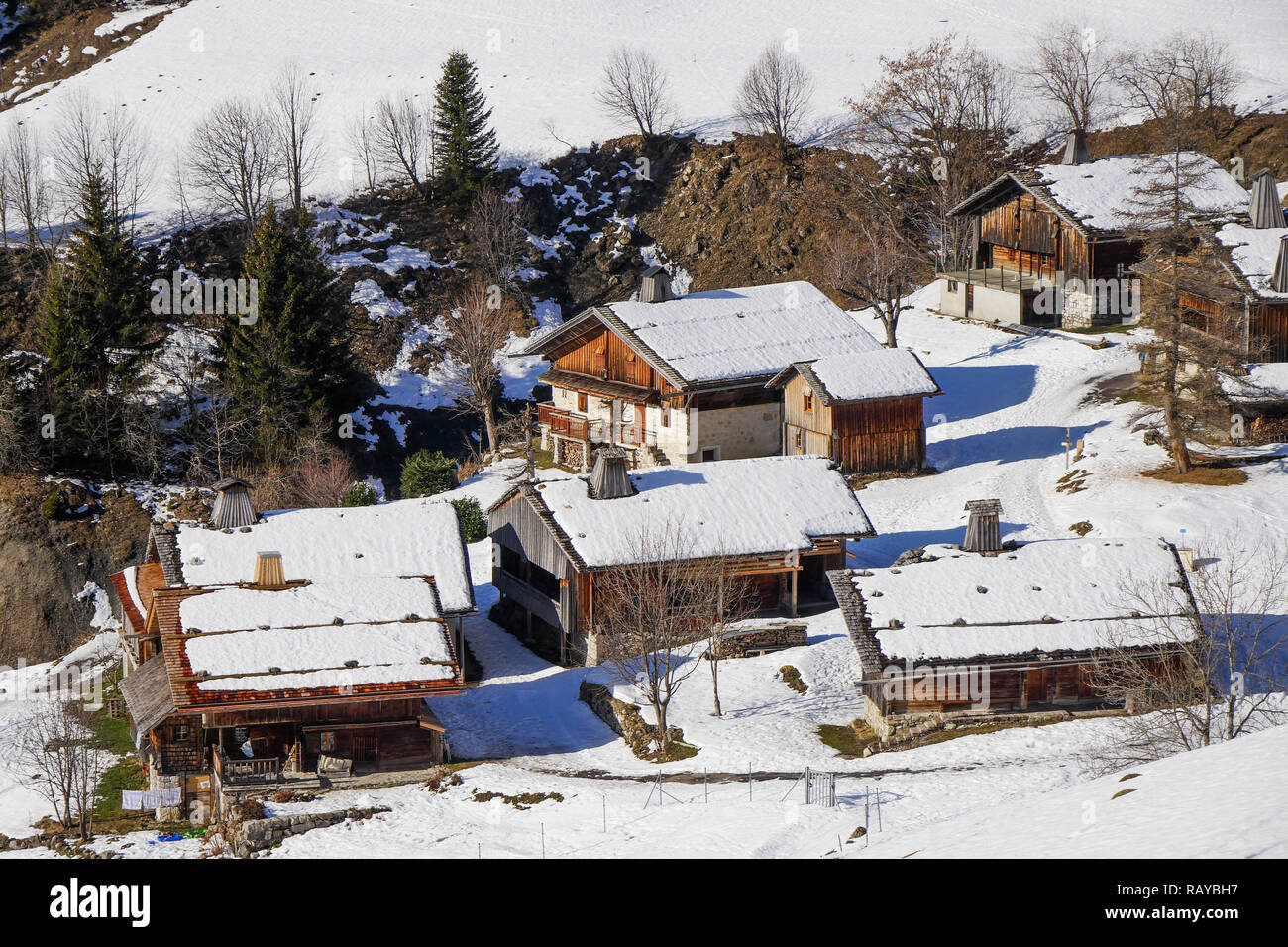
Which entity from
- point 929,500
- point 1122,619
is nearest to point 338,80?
point 929,500

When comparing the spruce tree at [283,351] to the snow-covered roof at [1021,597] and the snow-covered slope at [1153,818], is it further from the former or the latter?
the snow-covered slope at [1153,818]

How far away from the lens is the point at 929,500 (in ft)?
188

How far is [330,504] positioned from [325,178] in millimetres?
38741

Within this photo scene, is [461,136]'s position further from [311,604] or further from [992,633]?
[992,633]

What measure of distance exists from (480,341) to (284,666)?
29480 millimetres

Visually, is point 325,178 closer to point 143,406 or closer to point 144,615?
point 143,406

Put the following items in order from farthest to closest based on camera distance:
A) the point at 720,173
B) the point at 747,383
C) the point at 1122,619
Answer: the point at 720,173
the point at 747,383
the point at 1122,619

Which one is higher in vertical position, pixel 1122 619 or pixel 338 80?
pixel 338 80

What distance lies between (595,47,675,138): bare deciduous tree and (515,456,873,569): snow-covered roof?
4855cm

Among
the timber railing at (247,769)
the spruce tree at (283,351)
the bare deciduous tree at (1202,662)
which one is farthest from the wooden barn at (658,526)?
the spruce tree at (283,351)

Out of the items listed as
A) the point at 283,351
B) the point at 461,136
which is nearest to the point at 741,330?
the point at 283,351

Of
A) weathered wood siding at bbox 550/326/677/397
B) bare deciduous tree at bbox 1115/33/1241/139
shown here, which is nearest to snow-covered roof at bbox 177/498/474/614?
weathered wood siding at bbox 550/326/677/397

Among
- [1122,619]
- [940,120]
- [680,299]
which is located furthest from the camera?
[940,120]
